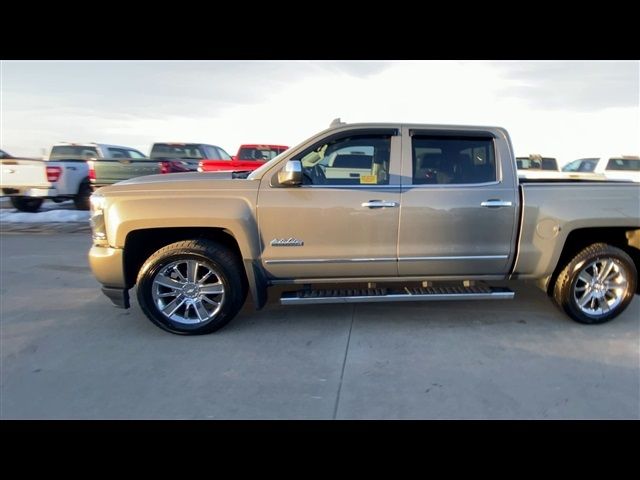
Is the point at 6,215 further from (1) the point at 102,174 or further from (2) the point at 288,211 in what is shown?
(2) the point at 288,211

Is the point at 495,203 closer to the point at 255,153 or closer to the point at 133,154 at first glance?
the point at 255,153

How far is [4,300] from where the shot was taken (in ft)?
13.9

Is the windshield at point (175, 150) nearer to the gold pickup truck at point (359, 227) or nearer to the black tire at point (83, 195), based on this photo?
the black tire at point (83, 195)

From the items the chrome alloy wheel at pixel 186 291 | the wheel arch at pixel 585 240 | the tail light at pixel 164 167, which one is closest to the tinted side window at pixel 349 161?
the chrome alloy wheel at pixel 186 291

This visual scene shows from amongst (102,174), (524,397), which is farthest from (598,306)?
(102,174)

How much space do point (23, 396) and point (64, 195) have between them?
8.12m

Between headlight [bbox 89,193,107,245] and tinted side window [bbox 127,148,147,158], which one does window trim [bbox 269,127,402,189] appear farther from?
tinted side window [bbox 127,148,147,158]

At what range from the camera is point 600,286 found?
368 centimetres

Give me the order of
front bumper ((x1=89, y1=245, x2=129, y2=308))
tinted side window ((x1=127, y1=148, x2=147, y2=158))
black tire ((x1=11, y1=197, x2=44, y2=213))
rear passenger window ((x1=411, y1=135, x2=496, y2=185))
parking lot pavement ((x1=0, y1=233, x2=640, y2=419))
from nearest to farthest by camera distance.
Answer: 1. parking lot pavement ((x1=0, y1=233, x2=640, y2=419))
2. front bumper ((x1=89, y1=245, x2=129, y2=308))
3. rear passenger window ((x1=411, y1=135, x2=496, y2=185))
4. black tire ((x1=11, y1=197, x2=44, y2=213))
5. tinted side window ((x1=127, y1=148, x2=147, y2=158))

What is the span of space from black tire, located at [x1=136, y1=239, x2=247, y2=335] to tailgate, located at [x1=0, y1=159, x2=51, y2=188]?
7564 millimetres

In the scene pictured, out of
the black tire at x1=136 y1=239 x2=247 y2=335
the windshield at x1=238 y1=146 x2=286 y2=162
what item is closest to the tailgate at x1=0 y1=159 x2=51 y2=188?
the windshield at x1=238 y1=146 x2=286 y2=162

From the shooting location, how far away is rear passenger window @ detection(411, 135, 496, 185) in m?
3.54

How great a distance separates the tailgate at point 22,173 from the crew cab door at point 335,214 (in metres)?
8.26

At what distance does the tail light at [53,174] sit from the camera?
8688mm
